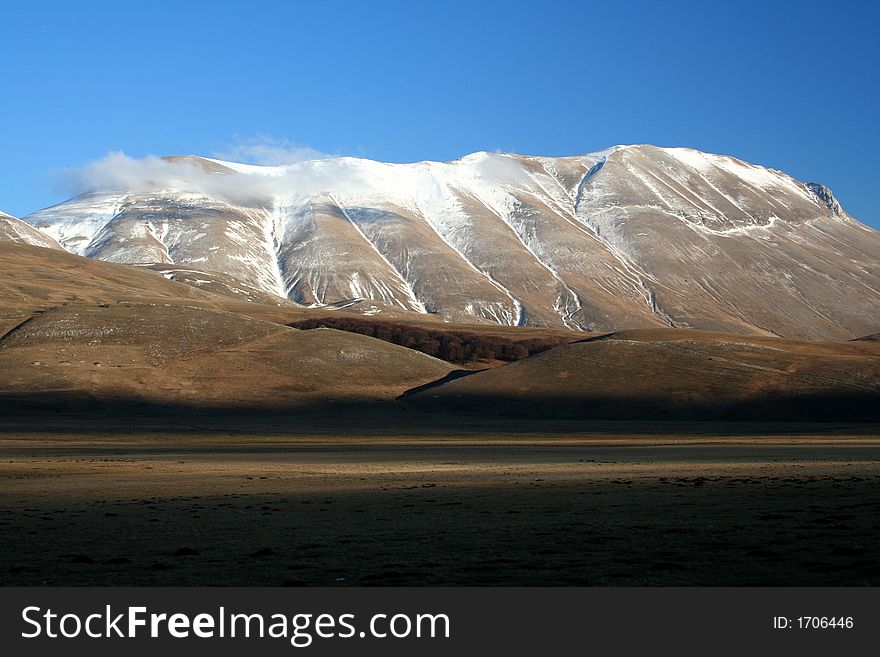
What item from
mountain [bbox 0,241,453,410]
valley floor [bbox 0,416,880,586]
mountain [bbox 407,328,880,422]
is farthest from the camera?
mountain [bbox 0,241,453,410]

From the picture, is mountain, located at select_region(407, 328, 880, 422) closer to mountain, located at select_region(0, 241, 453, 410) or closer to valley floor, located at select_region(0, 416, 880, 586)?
mountain, located at select_region(0, 241, 453, 410)

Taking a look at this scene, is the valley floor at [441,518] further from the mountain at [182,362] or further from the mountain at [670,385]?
the mountain at [182,362]

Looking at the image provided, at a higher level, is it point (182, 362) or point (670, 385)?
point (182, 362)

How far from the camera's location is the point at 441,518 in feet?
98.5

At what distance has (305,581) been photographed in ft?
65.1

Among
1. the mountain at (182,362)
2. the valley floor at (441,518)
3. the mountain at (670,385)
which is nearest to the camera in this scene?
the valley floor at (441,518)

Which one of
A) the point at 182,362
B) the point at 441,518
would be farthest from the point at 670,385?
the point at 441,518

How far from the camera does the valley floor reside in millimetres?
20500

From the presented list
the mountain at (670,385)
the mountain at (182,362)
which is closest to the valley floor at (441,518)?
the mountain at (670,385)

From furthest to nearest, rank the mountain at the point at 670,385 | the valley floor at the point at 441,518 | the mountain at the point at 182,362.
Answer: the mountain at the point at 182,362 → the mountain at the point at 670,385 → the valley floor at the point at 441,518

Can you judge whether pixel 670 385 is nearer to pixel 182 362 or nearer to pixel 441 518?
pixel 182 362

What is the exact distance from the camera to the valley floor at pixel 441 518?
2050cm

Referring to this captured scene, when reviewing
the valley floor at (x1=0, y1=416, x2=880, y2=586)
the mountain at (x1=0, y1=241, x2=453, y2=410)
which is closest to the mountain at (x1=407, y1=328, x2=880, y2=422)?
the mountain at (x1=0, y1=241, x2=453, y2=410)
